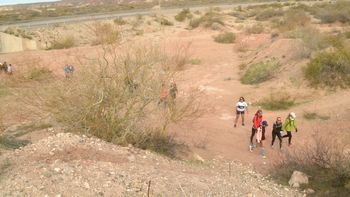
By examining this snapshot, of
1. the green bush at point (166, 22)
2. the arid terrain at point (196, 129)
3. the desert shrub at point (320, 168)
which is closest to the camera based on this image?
the arid terrain at point (196, 129)

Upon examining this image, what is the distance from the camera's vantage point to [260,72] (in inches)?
1080

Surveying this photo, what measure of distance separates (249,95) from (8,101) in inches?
465

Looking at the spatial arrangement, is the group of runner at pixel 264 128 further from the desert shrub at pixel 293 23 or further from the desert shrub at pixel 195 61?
the desert shrub at pixel 293 23

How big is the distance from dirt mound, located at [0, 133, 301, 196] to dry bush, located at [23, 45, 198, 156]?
1.43 meters

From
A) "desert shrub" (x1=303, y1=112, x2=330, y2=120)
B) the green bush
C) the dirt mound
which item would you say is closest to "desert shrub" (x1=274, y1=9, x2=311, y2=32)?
the green bush

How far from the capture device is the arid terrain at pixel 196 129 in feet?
31.0

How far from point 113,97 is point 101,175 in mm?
4362

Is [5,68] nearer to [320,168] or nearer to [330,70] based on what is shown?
[330,70]

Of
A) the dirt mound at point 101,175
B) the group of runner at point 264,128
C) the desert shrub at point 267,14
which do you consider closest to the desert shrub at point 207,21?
the desert shrub at point 267,14

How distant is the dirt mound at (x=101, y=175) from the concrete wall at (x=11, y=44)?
2887 cm

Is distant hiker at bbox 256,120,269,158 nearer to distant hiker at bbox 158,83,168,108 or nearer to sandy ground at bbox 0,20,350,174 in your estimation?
sandy ground at bbox 0,20,350,174

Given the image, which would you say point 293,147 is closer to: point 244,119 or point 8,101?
point 244,119

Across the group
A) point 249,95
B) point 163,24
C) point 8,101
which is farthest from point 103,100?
point 163,24

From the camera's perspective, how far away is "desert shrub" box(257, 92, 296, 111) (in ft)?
73.1
